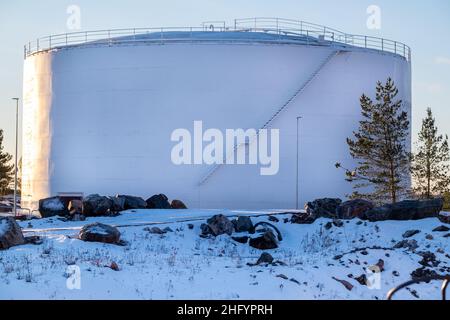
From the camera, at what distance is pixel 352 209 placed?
29.3 metres

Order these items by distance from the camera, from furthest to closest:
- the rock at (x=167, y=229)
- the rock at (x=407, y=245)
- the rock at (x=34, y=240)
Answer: the rock at (x=167, y=229) < the rock at (x=34, y=240) < the rock at (x=407, y=245)

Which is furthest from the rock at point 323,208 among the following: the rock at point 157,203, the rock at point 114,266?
the rock at point 114,266

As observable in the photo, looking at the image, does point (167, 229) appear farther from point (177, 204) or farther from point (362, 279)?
point (177, 204)

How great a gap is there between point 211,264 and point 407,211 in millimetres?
9626

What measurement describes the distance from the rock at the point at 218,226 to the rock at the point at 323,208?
358 cm

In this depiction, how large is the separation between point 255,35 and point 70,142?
11570mm

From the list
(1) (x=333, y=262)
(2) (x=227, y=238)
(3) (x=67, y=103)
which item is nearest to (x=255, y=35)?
(3) (x=67, y=103)

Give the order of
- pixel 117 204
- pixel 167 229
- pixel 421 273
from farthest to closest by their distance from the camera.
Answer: pixel 117 204
pixel 167 229
pixel 421 273

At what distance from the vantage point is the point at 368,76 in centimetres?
4569

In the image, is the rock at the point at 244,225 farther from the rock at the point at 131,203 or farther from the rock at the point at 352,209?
the rock at the point at 131,203

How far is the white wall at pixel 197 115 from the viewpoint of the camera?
42003mm

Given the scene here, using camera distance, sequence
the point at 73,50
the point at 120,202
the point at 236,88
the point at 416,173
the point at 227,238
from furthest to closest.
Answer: the point at 416,173 → the point at 73,50 → the point at 236,88 → the point at 120,202 → the point at 227,238

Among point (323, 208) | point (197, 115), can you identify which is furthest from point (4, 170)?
point (323, 208)

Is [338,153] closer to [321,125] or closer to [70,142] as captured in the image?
[321,125]
